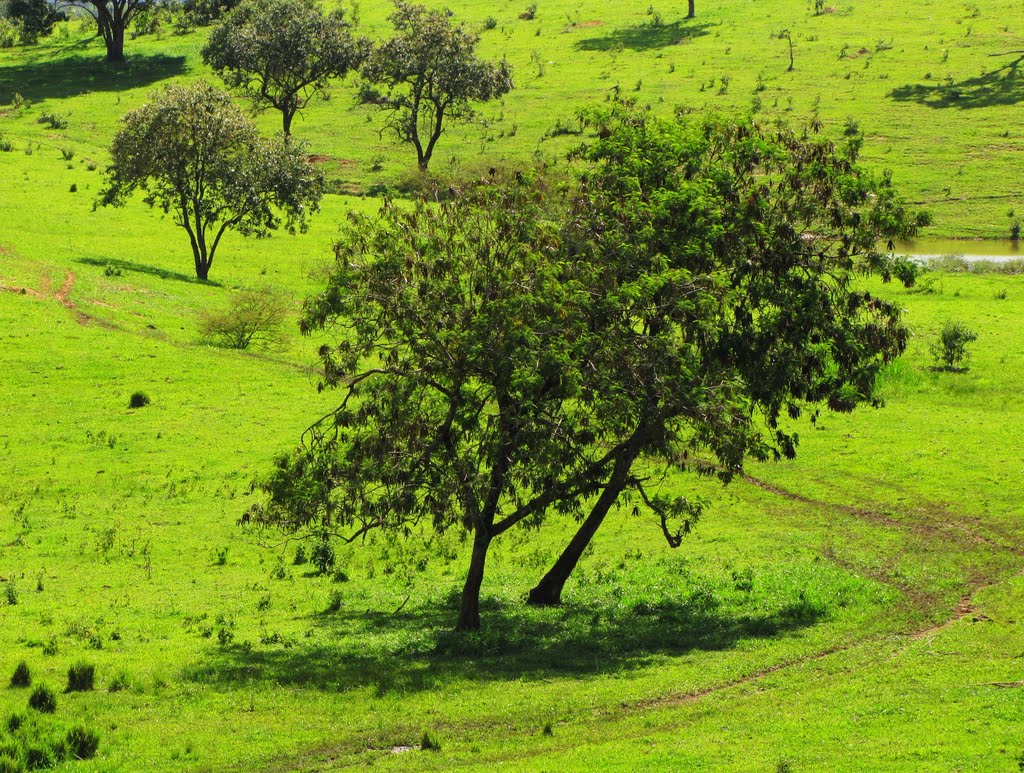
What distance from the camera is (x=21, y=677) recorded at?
23.3 metres

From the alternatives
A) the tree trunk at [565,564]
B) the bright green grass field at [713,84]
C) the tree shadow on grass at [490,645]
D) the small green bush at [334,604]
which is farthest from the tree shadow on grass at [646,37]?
the tree shadow on grass at [490,645]

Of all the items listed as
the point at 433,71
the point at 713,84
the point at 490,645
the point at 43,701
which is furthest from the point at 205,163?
the point at 713,84

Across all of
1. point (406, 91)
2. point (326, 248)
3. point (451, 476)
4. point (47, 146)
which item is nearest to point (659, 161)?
point (451, 476)

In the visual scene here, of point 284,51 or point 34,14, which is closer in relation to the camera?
point 284,51

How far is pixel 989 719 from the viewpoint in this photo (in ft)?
61.9

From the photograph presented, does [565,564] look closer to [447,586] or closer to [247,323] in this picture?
[447,586]

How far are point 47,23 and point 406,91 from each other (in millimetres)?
42309

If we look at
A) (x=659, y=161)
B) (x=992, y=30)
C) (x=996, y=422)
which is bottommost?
(x=996, y=422)

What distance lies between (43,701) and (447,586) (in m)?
12.4

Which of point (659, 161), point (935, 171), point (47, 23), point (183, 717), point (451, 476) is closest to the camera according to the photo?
point (183, 717)

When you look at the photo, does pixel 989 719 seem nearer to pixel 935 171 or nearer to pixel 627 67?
pixel 935 171

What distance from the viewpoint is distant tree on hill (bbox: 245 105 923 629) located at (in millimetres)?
25156

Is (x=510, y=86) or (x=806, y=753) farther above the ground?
(x=510, y=86)

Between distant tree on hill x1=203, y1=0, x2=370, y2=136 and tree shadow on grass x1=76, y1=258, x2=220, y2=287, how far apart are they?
95.0ft
